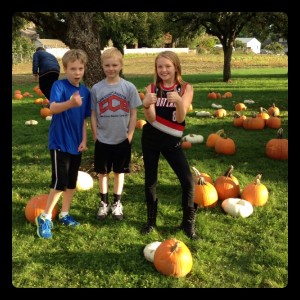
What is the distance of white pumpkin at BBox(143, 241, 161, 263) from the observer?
346 centimetres

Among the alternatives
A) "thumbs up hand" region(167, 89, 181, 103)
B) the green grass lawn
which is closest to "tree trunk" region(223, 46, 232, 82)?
the green grass lawn

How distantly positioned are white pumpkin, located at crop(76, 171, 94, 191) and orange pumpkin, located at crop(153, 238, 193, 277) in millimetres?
2013

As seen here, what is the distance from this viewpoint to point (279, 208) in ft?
15.0

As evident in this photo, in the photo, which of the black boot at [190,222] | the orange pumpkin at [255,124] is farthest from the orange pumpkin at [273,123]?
the black boot at [190,222]

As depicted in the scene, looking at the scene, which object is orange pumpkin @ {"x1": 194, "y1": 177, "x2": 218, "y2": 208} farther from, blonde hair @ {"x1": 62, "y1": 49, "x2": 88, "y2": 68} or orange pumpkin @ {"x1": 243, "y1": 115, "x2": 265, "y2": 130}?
orange pumpkin @ {"x1": 243, "y1": 115, "x2": 265, "y2": 130}

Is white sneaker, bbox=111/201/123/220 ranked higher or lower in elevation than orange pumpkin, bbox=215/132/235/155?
lower

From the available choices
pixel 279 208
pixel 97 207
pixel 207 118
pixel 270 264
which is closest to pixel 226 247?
pixel 270 264

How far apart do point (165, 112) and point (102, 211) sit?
5.02ft

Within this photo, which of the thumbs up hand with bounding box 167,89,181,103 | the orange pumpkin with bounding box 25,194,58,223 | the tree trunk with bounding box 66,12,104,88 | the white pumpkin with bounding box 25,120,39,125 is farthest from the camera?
the white pumpkin with bounding box 25,120,39,125

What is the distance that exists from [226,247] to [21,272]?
2.07 metres

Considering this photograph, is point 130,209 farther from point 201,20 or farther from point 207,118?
point 201,20

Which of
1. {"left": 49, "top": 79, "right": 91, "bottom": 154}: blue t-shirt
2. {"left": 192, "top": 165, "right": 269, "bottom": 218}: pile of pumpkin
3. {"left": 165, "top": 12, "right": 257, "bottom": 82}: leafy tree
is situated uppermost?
{"left": 165, "top": 12, "right": 257, "bottom": 82}: leafy tree

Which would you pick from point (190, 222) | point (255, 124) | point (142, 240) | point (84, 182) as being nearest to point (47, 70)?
point (84, 182)

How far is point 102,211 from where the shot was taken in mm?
4344
